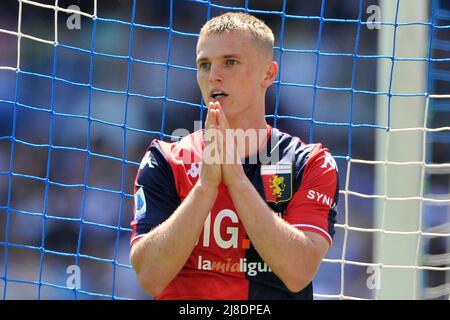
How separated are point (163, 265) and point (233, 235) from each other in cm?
30

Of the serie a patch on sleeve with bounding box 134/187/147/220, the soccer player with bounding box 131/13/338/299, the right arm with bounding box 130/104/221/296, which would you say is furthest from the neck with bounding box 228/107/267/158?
the serie a patch on sleeve with bounding box 134/187/147/220

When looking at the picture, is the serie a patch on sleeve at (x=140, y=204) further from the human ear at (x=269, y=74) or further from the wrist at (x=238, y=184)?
the human ear at (x=269, y=74)

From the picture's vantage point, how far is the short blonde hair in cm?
331

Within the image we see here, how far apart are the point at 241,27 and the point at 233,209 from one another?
0.68 m

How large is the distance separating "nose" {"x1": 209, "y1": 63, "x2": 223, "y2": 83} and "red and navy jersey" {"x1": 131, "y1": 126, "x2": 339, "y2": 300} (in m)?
0.28

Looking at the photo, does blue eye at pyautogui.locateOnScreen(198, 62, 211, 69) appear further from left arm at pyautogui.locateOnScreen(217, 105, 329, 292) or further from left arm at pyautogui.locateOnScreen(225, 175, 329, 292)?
left arm at pyautogui.locateOnScreen(225, 175, 329, 292)

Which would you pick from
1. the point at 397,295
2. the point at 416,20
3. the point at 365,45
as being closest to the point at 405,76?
the point at 416,20

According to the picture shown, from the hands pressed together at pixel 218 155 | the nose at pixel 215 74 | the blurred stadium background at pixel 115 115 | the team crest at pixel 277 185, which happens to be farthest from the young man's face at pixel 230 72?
the blurred stadium background at pixel 115 115

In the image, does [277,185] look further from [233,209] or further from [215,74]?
[215,74]

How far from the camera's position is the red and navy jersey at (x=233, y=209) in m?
3.15

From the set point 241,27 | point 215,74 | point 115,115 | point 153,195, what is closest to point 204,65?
point 215,74
